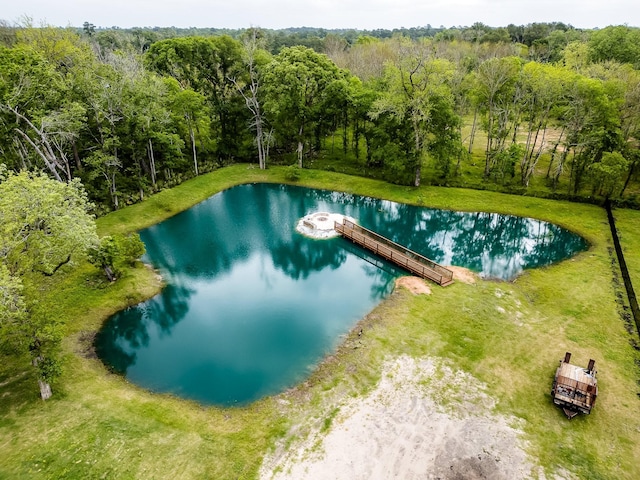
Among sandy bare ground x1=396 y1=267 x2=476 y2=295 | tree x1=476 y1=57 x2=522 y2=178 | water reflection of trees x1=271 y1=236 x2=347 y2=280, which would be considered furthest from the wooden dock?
tree x1=476 y1=57 x2=522 y2=178

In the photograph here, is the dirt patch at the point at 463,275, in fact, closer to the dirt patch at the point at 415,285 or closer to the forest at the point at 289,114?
the dirt patch at the point at 415,285

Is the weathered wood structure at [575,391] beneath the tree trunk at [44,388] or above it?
above

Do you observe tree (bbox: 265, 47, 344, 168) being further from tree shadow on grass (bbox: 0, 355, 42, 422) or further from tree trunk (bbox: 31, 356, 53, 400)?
tree trunk (bbox: 31, 356, 53, 400)

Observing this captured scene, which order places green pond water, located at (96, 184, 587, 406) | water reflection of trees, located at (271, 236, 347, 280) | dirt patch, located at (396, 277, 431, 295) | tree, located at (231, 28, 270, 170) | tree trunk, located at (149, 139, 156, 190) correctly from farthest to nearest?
tree, located at (231, 28, 270, 170) → tree trunk, located at (149, 139, 156, 190) → water reflection of trees, located at (271, 236, 347, 280) → dirt patch, located at (396, 277, 431, 295) → green pond water, located at (96, 184, 587, 406)

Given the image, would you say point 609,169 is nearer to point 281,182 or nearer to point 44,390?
point 281,182

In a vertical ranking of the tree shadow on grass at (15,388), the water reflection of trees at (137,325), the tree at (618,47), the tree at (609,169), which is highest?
the tree at (618,47)

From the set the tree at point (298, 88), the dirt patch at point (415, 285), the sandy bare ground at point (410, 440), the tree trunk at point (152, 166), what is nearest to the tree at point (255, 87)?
the tree at point (298, 88)
